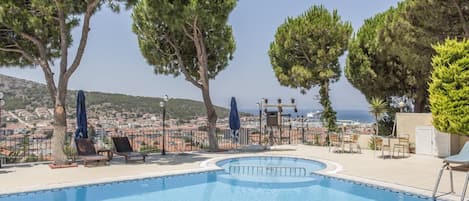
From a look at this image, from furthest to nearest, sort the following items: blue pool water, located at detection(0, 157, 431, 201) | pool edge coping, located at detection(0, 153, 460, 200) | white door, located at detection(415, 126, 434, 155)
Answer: white door, located at detection(415, 126, 434, 155) < blue pool water, located at detection(0, 157, 431, 201) < pool edge coping, located at detection(0, 153, 460, 200)

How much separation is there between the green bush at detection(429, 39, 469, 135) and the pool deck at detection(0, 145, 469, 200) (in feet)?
4.78

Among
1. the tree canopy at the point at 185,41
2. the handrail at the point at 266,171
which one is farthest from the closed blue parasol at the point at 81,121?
the handrail at the point at 266,171

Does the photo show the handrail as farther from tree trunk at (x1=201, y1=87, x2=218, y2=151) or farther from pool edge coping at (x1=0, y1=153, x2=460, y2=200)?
tree trunk at (x1=201, y1=87, x2=218, y2=151)

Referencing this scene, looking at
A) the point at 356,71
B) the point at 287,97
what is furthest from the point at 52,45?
the point at 356,71

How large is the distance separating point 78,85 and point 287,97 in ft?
33.9

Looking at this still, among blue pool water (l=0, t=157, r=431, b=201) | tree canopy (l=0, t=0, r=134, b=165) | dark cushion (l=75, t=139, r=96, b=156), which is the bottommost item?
blue pool water (l=0, t=157, r=431, b=201)

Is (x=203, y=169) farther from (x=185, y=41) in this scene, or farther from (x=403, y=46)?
(x=403, y=46)

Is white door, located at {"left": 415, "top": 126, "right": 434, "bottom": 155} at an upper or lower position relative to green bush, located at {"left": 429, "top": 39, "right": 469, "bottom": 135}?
lower

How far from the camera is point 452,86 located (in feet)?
35.8

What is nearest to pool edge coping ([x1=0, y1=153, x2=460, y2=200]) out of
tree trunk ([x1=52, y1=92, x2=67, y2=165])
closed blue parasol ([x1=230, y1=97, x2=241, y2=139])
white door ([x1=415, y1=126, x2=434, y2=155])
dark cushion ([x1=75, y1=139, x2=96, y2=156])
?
dark cushion ([x1=75, y1=139, x2=96, y2=156])

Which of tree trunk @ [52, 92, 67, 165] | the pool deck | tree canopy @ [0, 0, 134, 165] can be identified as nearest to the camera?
the pool deck

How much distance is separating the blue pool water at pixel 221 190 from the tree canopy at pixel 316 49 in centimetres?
1056

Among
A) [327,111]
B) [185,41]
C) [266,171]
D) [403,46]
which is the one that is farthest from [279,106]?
[266,171]

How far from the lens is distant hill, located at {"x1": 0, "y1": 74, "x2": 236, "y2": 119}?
20.5 meters
